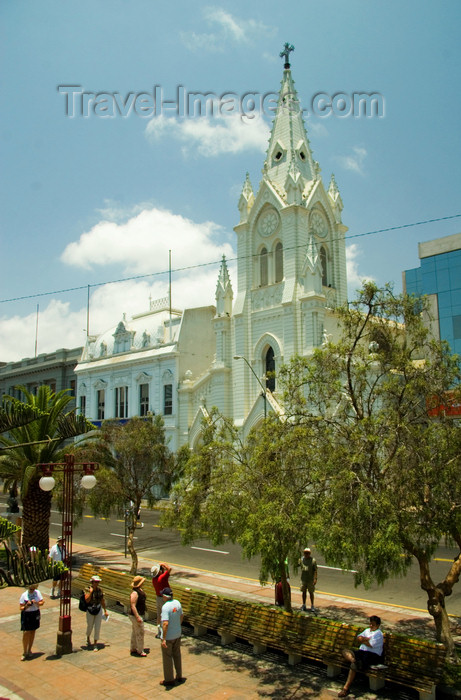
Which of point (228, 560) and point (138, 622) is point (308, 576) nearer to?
point (138, 622)

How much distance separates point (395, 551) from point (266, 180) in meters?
36.1

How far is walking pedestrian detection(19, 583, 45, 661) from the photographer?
10.7 m

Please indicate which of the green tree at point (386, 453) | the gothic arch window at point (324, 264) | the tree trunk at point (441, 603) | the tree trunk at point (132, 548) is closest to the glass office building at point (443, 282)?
the gothic arch window at point (324, 264)

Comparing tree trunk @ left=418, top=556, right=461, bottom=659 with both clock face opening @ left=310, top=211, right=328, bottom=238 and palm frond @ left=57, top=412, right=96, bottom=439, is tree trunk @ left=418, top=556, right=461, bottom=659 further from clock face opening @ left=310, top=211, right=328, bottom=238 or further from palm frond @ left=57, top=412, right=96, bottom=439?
clock face opening @ left=310, top=211, right=328, bottom=238

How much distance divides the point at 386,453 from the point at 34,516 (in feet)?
41.8

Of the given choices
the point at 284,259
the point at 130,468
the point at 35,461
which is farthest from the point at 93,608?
the point at 284,259

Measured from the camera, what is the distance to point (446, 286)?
50344 millimetres

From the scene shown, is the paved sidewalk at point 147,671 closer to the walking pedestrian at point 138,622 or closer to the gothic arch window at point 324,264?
the walking pedestrian at point 138,622

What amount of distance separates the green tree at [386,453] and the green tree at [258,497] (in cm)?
40

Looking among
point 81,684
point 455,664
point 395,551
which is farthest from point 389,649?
point 81,684

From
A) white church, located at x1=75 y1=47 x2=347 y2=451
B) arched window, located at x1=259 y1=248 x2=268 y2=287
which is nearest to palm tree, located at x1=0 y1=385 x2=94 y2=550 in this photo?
white church, located at x1=75 y1=47 x2=347 y2=451

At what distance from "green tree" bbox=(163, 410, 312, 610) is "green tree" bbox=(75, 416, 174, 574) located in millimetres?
5739

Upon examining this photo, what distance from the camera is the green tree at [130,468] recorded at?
1838 centimetres

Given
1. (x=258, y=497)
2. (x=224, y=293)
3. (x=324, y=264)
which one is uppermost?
(x=324, y=264)
